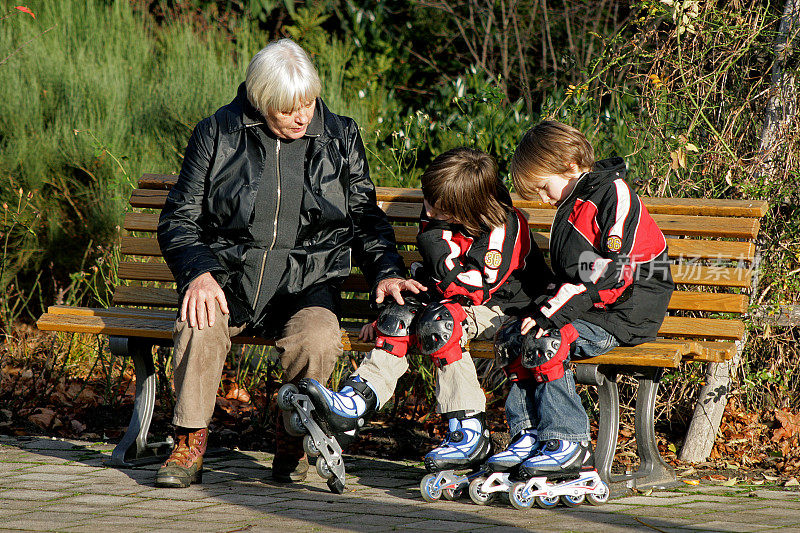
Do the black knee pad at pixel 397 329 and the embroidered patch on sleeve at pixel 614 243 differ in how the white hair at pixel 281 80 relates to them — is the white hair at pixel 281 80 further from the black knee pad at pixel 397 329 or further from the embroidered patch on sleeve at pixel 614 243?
the embroidered patch on sleeve at pixel 614 243

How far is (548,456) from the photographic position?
11.0ft

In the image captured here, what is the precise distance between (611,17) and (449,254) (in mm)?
4981

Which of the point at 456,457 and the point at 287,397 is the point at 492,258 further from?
the point at 287,397

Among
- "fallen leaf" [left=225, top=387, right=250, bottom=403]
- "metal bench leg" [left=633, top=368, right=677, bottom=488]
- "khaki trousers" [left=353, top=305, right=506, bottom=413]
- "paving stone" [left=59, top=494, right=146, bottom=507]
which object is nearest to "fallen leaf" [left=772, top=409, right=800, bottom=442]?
"metal bench leg" [left=633, top=368, right=677, bottom=488]

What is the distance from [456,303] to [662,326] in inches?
36.8

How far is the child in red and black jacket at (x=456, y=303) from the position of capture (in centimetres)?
344

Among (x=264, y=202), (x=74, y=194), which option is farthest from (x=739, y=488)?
(x=74, y=194)

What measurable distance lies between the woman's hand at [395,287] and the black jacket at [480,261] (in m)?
0.07

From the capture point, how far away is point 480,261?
363 cm

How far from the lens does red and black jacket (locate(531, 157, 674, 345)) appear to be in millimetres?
3434

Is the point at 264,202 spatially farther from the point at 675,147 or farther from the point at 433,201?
the point at 675,147

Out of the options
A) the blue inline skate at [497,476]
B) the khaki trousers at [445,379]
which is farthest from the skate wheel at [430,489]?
the khaki trousers at [445,379]

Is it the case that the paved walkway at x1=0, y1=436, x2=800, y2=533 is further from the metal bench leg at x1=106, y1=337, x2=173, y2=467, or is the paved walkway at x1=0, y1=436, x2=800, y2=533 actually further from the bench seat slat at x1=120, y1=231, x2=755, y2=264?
the bench seat slat at x1=120, y1=231, x2=755, y2=264

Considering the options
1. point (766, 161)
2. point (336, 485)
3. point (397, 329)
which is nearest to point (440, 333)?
point (397, 329)
